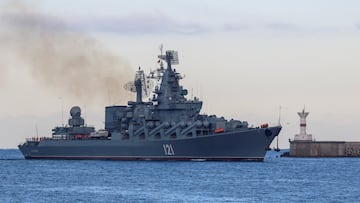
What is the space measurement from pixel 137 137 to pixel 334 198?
45.0 meters

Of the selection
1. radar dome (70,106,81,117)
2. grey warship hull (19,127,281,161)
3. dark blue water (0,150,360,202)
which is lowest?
dark blue water (0,150,360,202)

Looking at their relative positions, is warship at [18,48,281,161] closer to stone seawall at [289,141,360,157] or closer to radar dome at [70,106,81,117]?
radar dome at [70,106,81,117]

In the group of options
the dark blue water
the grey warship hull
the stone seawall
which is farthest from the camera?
the stone seawall

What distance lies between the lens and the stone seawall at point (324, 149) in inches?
5394

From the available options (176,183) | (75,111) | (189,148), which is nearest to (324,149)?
(75,111)

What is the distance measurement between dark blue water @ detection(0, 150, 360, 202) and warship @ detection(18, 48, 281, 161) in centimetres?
229

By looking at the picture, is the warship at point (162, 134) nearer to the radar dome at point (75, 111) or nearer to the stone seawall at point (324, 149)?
the radar dome at point (75, 111)

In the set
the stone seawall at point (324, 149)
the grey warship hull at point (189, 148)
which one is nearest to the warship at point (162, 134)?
the grey warship hull at point (189, 148)

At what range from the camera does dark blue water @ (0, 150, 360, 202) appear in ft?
197

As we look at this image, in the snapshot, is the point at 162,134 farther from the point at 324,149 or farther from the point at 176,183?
the point at 324,149

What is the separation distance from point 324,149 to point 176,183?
71402 mm

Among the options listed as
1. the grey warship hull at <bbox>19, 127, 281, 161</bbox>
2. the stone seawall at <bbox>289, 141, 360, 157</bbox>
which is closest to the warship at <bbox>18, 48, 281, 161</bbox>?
the grey warship hull at <bbox>19, 127, 281, 161</bbox>

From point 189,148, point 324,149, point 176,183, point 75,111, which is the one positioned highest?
point 75,111

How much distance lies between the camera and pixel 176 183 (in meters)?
70.7
